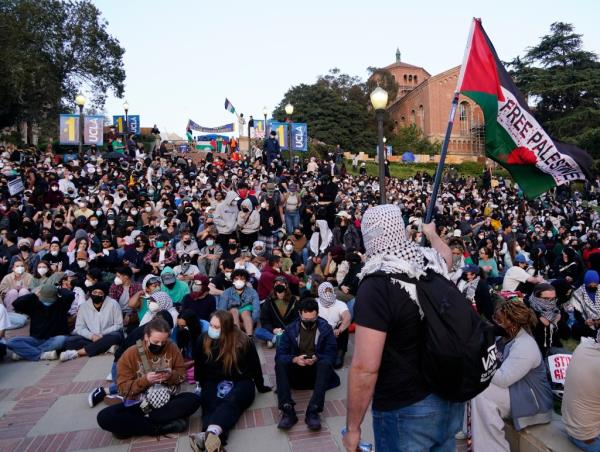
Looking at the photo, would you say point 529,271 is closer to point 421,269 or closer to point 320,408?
point 320,408

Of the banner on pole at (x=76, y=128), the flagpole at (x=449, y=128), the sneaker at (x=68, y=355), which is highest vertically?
the banner on pole at (x=76, y=128)

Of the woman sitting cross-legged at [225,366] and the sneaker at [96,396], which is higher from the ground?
the woman sitting cross-legged at [225,366]

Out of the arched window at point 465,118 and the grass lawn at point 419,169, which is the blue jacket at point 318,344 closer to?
the grass lawn at point 419,169

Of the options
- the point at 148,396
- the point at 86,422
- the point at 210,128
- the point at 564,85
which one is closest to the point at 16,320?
the point at 86,422

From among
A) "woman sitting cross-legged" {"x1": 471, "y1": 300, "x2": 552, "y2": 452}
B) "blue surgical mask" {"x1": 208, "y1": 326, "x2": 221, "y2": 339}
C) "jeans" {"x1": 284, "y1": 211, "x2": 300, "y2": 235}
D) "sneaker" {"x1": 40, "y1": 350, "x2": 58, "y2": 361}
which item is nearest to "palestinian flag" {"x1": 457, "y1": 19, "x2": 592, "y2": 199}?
"woman sitting cross-legged" {"x1": 471, "y1": 300, "x2": 552, "y2": 452}

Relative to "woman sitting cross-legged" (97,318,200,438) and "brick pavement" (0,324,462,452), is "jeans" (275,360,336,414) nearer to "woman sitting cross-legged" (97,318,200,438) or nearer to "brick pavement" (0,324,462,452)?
"brick pavement" (0,324,462,452)

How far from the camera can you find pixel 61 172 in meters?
18.4

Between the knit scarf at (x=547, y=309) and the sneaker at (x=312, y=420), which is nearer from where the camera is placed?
the sneaker at (x=312, y=420)

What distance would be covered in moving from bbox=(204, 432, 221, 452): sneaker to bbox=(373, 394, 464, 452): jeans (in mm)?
2347

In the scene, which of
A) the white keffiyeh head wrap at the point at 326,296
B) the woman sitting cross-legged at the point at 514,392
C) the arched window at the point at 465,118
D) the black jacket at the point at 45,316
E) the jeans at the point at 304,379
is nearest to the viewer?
the woman sitting cross-legged at the point at 514,392

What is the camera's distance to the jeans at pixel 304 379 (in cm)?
501

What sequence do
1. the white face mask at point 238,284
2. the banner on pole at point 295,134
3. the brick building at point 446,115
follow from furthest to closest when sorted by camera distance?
the brick building at point 446,115 → the banner on pole at point 295,134 → the white face mask at point 238,284

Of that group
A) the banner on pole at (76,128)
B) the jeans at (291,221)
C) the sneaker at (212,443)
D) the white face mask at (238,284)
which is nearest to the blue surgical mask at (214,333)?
the sneaker at (212,443)

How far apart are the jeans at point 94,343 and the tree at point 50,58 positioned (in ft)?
85.6
